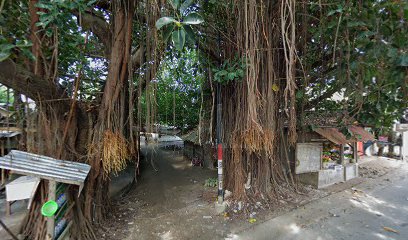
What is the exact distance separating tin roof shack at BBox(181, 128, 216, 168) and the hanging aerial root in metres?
3.92

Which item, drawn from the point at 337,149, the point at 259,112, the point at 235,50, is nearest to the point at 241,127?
the point at 259,112

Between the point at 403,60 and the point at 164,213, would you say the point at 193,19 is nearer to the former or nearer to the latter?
the point at 403,60

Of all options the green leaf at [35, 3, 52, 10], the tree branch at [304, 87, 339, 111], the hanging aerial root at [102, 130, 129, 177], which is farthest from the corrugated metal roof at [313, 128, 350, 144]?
the green leaf at [35, 3, 52, 10]

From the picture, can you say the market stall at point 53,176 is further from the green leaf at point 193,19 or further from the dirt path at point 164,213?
the green leaf at point 193,19

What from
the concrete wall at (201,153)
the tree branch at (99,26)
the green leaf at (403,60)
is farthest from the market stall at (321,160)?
the tree branch at (99,26)

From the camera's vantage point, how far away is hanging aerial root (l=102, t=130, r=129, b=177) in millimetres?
2731

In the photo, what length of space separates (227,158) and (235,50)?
231cm

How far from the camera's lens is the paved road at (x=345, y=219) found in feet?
10.4

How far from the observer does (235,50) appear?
12.7 feet

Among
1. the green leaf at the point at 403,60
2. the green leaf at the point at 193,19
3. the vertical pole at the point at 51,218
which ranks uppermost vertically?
the green leaf at the point at 193,19

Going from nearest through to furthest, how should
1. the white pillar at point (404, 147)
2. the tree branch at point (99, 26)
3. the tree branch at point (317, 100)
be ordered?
the tree branch at point (99, 26) → the tree branch at point (317, 100) → the white pillar at point (404, 147)

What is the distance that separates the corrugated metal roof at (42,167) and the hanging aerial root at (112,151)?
327 millimetres

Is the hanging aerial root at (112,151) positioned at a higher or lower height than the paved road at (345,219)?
higher

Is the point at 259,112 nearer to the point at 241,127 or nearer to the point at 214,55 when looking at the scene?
the point at 241,127
